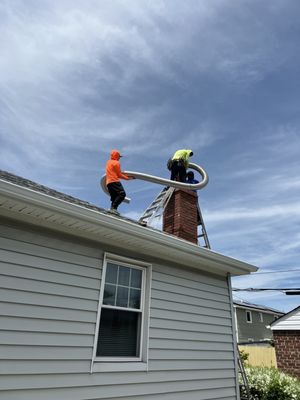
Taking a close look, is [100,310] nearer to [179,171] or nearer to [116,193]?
[116,193]

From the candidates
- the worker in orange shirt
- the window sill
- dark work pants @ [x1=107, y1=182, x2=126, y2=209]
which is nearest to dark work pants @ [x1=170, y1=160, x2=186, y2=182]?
the worker in orange shirt

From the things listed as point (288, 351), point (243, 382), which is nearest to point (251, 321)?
point (288, 351)

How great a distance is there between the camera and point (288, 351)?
12.1 meters

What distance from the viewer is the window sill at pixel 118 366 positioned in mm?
→ 4332

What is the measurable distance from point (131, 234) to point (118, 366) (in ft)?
6.39

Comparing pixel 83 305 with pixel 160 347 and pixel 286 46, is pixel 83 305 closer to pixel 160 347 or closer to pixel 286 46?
pixel 160 347

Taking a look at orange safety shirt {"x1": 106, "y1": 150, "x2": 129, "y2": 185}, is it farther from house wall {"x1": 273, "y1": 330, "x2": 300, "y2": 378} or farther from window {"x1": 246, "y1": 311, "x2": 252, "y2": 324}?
window {"x1": 246, "y1": 311, "x2": 252, "y2": 324}

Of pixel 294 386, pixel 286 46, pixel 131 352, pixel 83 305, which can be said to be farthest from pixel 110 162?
pixel 294 386

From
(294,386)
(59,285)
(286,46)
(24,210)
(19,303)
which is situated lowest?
(294,386)

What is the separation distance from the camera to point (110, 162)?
276 inches

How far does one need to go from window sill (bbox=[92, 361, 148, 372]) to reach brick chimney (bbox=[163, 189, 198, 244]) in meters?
3.33

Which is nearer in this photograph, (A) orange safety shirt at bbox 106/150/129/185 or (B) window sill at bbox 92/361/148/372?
(B) window sill at bbox 92/361/148/372

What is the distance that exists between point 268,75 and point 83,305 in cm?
662

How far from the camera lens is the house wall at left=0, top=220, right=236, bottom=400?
3.79 meters
